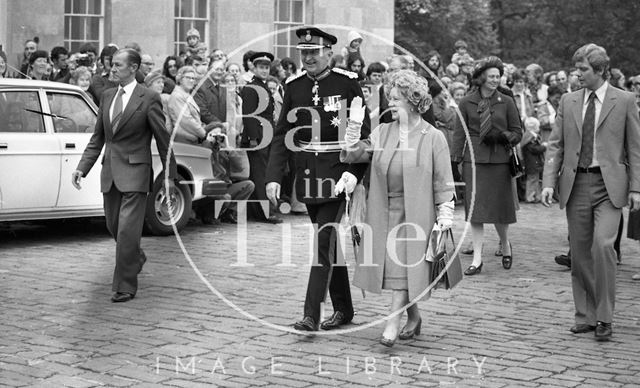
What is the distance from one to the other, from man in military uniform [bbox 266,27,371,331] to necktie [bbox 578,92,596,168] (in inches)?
66.5

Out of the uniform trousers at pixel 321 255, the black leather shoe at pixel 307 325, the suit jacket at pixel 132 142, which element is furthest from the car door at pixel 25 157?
the black leather shoe at pixel 307 325

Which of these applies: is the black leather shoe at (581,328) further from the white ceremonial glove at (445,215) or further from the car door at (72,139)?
the car door at (72,139)

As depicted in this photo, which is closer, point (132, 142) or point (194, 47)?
point (132, 142)

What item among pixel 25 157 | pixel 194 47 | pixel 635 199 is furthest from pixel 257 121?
pixel 635 199

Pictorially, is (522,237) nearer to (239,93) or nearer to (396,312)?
(239,93)

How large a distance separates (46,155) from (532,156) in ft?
30.8

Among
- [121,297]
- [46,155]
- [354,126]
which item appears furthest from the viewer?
[46,155]

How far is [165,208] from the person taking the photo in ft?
48.7

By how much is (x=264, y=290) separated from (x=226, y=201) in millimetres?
5349

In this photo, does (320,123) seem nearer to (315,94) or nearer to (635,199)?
(315,94)

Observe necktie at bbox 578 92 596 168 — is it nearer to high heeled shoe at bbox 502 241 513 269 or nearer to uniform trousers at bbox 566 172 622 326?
uniform trousers at bbox 566 172 622 326

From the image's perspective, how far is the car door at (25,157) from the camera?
13344 mm

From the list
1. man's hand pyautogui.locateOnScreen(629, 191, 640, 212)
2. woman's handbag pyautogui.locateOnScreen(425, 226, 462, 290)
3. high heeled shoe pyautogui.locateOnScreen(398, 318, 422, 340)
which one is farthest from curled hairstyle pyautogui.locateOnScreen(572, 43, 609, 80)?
high heeled shoe pyautogui.locateOnScreen(398, 318, 422, 340)

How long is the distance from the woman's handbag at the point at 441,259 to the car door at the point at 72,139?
248 inches
